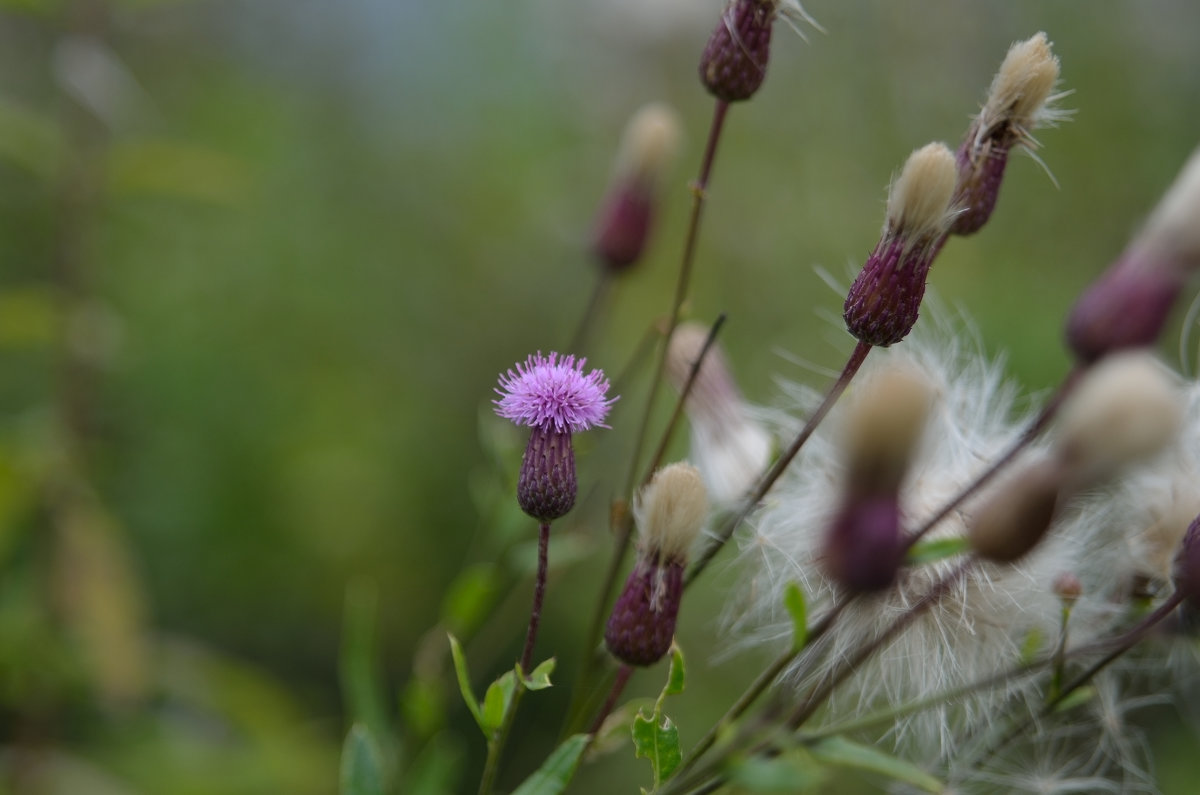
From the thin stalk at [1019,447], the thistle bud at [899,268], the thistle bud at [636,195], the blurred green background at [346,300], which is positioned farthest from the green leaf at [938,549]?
the blurred green background at [346,300]

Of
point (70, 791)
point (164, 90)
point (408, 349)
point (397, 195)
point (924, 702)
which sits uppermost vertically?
point (164, 90)

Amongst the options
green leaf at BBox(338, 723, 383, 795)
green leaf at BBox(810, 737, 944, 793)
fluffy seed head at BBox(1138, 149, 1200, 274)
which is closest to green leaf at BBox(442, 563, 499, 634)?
green leaf at BBox(338, 723, 383, 795)

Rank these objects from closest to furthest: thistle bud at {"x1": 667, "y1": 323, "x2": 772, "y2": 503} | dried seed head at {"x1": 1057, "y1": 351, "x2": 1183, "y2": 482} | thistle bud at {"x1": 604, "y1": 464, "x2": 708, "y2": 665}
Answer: dried seed head at {"x1": 1057, "y1": 351, "x2": 1183, "y2": 482} → thistle bud at {"x1": 604, "y1": 464, "x2": 708, "y2": 665} → thistle bud at {"x1": 667, "y1": 323, "x2": 772, "y2": 503}

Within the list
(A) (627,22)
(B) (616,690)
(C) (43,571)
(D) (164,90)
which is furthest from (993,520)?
(D) (164,90)

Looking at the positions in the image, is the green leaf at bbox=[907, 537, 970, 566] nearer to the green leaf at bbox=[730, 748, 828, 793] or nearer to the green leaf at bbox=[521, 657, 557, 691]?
the green leaf at bbox=[730, 748, 828, 793]

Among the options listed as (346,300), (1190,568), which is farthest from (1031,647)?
(346,300)

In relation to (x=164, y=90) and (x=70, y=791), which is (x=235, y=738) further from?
(x=164, y=90)

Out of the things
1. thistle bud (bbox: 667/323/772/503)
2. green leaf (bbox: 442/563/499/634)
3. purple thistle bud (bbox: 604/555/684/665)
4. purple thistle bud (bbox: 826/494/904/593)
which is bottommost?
purple thistle bud (bbox: 826/494/904/593)
